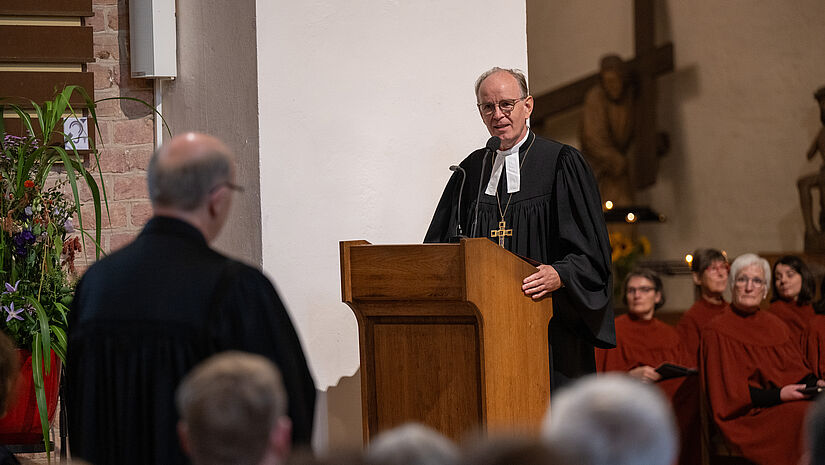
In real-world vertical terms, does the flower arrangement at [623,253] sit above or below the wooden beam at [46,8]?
below

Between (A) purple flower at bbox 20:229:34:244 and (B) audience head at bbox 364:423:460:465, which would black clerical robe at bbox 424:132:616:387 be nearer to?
(A) purple flower at bbox 20:229:34:244

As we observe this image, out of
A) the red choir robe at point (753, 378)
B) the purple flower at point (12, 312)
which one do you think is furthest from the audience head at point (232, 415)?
the red choir robe at point (753, 378)

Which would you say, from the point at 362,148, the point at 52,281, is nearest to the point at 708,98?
the point at 362,148

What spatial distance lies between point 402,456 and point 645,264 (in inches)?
323

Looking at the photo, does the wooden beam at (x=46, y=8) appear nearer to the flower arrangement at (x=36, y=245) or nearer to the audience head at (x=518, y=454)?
the flower arrangement at (x=36, y=245)

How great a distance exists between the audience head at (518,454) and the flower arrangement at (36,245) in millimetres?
2700

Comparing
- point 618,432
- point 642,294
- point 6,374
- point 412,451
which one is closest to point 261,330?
point 6,374

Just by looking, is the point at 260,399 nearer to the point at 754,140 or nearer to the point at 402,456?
the point at 402,456

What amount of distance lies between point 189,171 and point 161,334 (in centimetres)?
36

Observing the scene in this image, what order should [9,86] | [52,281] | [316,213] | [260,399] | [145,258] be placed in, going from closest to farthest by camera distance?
1. [260,399]
2. [145,258]
3. [52,281]
4. [316,213]
5. [9,86]

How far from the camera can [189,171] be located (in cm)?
242

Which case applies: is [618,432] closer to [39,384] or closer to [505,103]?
[39,384]

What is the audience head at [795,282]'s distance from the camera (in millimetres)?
7531

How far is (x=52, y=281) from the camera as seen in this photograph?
159 inches
